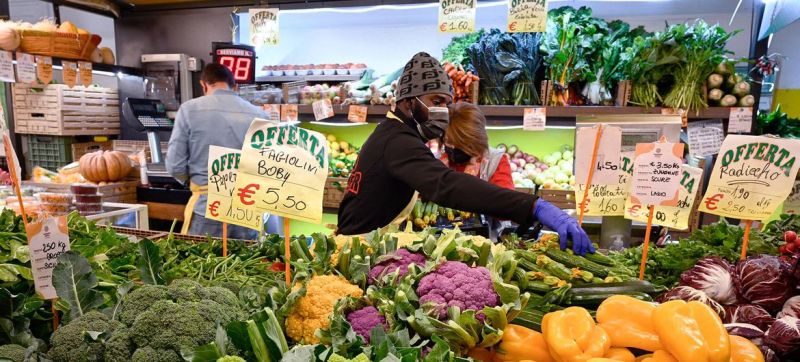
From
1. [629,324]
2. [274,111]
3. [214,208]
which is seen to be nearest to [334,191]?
→ [274,111]

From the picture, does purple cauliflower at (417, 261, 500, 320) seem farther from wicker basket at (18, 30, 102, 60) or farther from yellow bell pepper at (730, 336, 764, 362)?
wicker basket at (18, 30, 102, 60)

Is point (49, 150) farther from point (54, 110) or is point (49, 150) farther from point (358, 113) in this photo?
point (358, 113)

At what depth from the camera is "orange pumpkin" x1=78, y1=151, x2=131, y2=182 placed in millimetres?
4834

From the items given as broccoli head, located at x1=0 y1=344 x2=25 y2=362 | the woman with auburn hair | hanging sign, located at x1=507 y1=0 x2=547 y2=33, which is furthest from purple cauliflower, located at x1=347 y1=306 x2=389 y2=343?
hanging sign, located at x1=507 y1=0 x2=547 y2=33

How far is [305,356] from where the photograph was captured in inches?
42.5

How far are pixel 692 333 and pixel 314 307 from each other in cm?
92

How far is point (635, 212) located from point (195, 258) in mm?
1971

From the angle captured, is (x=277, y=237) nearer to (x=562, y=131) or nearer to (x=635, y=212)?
(x=635, y=212)

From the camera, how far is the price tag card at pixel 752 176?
→ 1711 millimetres

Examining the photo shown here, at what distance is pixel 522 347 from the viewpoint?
127cm

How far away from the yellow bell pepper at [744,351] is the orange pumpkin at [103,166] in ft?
17.5

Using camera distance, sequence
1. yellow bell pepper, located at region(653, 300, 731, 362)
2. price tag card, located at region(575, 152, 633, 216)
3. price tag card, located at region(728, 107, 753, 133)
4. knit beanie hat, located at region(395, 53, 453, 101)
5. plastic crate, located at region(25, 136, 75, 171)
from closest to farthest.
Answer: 1. yellow bell pepper, located at region(653, 300, 731, 362)
2. price tag card, located at region(575, 152, 633, 216)
3. knit beanie hat, located at region(395, 53, 453, 101)
4. price tag card, located at region(728, 107, 753, 133)
5. plastic crate, located at region(25, 136, 75, 171)

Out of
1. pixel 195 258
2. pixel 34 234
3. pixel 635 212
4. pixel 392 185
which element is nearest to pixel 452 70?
pixel 392 185

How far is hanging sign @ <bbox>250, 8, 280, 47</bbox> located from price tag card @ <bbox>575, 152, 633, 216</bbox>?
403cm
